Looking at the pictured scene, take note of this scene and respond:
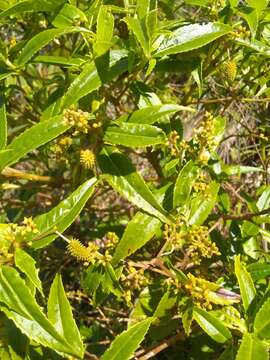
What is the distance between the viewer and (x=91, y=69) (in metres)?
1.40

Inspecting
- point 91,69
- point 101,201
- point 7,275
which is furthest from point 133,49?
point 101,201

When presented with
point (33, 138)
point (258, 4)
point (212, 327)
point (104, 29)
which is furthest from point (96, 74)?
point (212, 327)

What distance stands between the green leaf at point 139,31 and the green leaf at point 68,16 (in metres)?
0.19

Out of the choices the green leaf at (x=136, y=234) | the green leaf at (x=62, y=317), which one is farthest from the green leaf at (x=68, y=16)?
the green leaf at (x=62, y=317)

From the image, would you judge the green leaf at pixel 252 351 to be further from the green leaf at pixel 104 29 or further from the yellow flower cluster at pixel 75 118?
the green leaf at pixel 104 29

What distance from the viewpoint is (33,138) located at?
53.2 inches

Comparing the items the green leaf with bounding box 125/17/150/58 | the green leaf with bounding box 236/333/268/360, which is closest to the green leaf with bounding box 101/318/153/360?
the green leaf with bounding box 236/333/268/360

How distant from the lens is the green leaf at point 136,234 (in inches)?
56.6

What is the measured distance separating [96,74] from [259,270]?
72 centimetres

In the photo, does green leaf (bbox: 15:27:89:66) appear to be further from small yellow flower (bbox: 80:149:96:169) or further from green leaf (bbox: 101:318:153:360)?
green leaf (bbox: 101:318:153:360)

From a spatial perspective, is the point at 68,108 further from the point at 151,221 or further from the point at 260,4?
the point at 260,4

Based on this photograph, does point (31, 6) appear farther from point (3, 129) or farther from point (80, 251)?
point (80, 251)

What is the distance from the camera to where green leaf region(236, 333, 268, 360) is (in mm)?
1241

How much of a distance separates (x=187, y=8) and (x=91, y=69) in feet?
7.47
